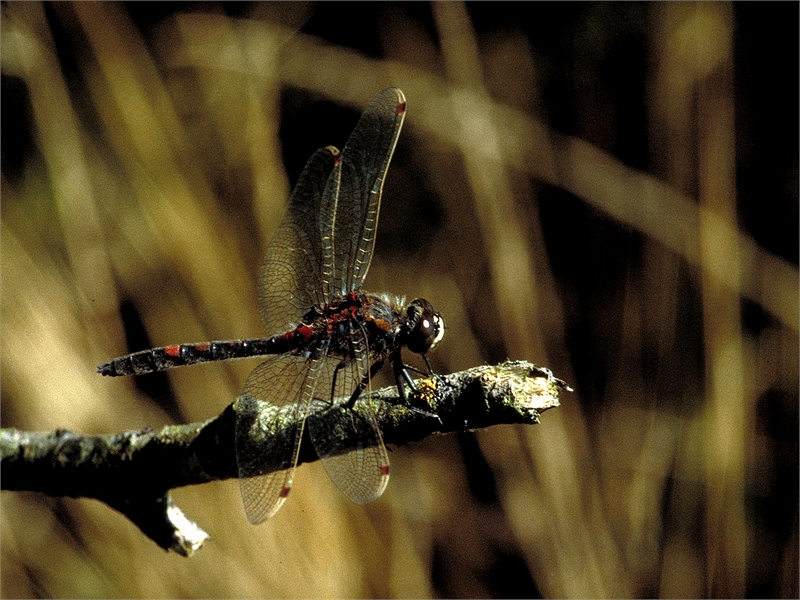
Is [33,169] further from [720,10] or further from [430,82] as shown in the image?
[720,10]

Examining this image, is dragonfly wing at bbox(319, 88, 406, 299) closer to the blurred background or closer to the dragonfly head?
the dragonfly head

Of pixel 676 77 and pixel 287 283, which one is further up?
pixel 676 77

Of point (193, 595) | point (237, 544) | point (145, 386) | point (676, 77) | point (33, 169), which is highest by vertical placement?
point (676, 77)

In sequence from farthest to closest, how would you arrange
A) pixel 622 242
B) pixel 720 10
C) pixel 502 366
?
pixel 622 242 < pixel 720 10 < pixel 502 366

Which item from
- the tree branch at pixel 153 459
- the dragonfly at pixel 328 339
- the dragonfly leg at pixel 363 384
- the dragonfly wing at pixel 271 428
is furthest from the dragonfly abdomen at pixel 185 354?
the tree branch at pixel 153 459

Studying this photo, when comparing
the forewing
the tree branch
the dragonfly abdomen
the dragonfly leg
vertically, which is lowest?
the tree branch

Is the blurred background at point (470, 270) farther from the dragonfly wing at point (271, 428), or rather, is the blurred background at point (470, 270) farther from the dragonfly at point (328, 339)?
the dragonfly wing at point (271, 428)

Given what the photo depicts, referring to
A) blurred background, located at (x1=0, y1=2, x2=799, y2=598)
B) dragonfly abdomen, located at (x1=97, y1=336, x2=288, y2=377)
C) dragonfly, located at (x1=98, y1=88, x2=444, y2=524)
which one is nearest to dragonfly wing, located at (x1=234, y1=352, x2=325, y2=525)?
dragonfly, located at (x1=98, y1=88, x2=444, y2=524)

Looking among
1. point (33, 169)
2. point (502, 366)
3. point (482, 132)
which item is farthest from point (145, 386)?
point (502, 366)
